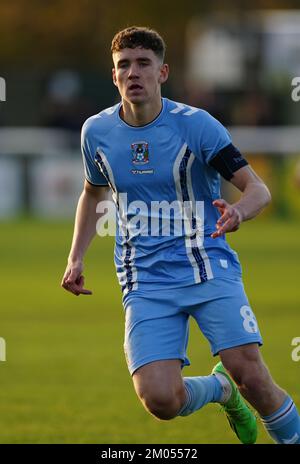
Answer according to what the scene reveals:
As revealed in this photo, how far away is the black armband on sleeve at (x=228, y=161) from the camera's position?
720 cm

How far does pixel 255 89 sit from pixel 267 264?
16.2 meters

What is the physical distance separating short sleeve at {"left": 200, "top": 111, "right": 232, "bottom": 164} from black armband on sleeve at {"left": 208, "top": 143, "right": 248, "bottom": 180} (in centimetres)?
2

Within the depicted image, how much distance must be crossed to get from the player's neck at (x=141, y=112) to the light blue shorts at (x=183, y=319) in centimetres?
93

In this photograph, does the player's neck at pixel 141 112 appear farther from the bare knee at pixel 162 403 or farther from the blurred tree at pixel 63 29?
the blurred tree at pixel 63 29

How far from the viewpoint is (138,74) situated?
286 inches

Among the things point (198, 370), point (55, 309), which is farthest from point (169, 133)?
point (55, 309)

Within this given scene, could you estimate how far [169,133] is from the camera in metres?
7.38

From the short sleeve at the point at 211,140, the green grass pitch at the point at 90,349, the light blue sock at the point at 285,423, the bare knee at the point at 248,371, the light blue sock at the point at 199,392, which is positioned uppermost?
the short sleeve at the point at 211,140

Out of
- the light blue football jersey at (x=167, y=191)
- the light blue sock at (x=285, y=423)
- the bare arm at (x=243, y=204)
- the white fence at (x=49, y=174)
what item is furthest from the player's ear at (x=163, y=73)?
the white fence at (x=49, y=174)

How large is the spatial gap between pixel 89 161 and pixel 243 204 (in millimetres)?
1148

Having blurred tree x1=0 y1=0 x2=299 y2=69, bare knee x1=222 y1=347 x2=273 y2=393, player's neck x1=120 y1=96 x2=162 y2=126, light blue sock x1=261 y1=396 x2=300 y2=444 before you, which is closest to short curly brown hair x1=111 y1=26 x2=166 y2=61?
player's neck x1=120 y1=96 x2=162 y2=126

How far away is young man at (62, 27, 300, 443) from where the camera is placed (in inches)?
A: 283

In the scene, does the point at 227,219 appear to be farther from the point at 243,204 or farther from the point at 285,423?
the point at 285,423
